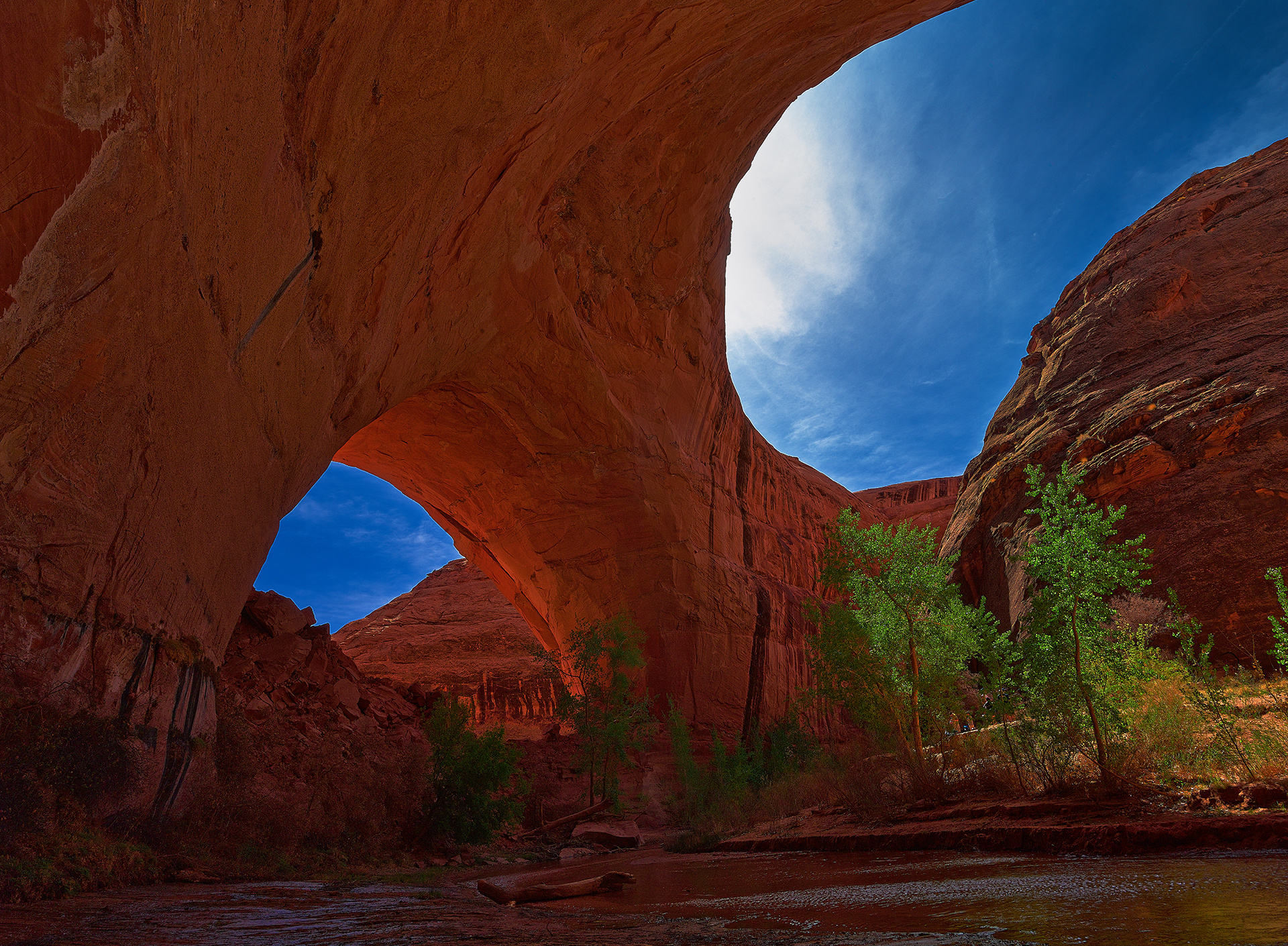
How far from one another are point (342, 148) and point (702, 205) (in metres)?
11.4

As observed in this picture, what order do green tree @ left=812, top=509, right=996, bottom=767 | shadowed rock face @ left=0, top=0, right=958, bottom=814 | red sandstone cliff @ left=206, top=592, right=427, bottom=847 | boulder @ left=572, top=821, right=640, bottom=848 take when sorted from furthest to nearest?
boulder @ left=572, top=821, right=640, bottom=848 < green tree @ left=812, top=509, right=996, bottom=767 < red sandstone cliff @ left=206, top=592, right=427, bottom=847 < shadowed rock face @ left=0, top=0, right=958, bottom=814

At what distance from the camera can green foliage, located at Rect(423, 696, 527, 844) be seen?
9.88m

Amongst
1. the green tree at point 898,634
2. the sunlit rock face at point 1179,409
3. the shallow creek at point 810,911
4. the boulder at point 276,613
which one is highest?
the sunlit rock face at point 1179,409

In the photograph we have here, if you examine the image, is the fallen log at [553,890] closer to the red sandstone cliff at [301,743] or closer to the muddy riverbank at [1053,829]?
the muddy riverbank at [1053,829]

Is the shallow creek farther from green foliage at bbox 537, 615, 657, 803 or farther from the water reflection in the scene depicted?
green foliage at bbox 537, 615, 657, 803

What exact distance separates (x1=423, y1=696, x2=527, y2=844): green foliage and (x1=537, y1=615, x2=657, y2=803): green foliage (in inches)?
149

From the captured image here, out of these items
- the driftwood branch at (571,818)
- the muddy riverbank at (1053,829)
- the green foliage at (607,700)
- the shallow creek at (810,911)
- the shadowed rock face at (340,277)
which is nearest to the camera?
the shallow creek at (810,911)

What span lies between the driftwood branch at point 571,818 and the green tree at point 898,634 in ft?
17.5

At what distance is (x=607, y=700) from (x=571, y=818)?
9.26ft

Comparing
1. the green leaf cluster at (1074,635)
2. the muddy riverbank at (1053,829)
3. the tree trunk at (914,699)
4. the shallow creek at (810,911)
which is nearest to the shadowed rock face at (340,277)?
the shallow creek at (810,911)

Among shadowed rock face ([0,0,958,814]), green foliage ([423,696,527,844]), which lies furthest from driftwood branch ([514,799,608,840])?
shadowed rock face ([0,0,958,814])

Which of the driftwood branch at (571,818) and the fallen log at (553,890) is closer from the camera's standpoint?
the fallen log at (553,890)

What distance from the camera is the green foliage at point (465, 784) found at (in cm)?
988

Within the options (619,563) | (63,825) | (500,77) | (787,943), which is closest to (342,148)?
(500,77)
